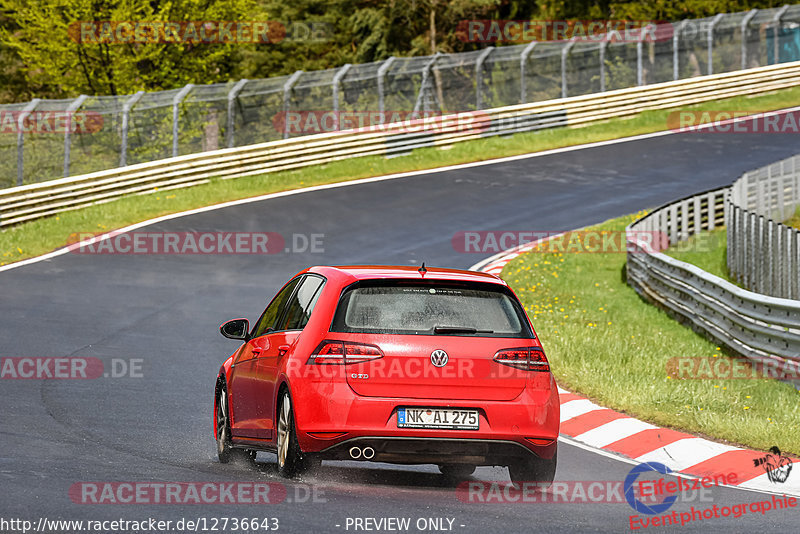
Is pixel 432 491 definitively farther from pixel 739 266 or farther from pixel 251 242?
pixel 251 242

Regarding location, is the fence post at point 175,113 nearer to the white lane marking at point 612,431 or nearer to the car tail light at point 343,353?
the white lane marking at point 612,431

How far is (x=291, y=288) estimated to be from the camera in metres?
9.66

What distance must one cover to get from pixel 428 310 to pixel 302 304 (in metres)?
1.02

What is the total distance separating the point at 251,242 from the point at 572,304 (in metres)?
7.72

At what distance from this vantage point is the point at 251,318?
18406mm

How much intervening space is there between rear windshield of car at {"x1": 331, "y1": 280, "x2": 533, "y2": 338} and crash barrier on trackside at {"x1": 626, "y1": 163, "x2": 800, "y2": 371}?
18.5 ft

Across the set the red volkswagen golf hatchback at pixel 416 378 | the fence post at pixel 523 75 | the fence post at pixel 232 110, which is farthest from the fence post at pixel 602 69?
the red volkswagen golf hatchback at pixel 416 378

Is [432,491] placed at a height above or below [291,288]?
below

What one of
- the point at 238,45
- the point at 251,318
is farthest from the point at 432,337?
the point at 238,45

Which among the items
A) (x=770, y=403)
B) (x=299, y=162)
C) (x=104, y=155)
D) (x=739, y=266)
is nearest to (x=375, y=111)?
→ (x=299, y=162)

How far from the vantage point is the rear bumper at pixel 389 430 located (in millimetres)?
8094

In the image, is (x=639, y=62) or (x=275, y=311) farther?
(x=639, y=62)

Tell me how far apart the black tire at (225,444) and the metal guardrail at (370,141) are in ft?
57.0

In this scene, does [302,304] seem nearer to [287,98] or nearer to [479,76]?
[287,98]
